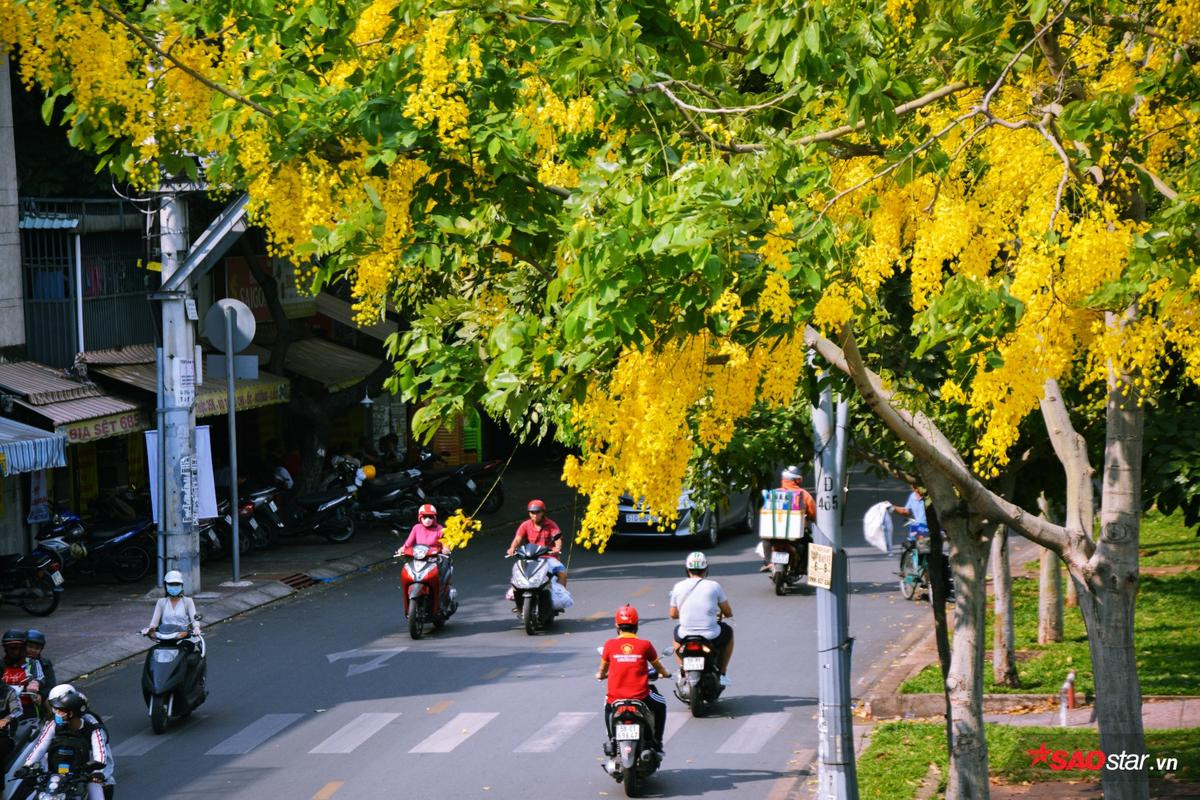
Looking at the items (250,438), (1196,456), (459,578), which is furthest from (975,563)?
(250,438)

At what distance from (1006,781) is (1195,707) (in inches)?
120

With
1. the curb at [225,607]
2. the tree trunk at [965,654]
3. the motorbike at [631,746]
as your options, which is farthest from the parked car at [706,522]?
the tree trunk at [965,654]

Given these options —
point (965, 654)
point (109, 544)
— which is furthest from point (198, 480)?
point (965, 654)

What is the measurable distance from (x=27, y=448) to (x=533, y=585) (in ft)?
19.5

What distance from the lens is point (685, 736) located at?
13.2 m

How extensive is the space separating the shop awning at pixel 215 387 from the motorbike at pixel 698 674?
29.5ft

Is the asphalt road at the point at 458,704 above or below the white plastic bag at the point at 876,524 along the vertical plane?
below

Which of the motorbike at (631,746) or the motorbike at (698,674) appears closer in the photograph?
the motorbike at (631,746)

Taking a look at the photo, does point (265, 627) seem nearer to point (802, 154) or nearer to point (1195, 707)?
point (1195, 707)

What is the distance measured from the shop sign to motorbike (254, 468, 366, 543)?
278 cm

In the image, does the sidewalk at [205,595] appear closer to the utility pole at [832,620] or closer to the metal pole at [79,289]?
the metal pole at [79,289]

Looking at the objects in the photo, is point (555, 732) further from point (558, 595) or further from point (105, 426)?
point (105, 426)

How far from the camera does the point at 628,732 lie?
11.5m

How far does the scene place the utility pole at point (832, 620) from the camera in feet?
34.4
